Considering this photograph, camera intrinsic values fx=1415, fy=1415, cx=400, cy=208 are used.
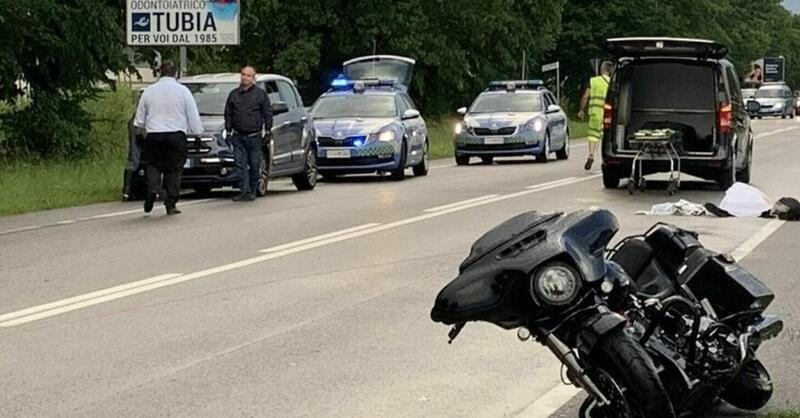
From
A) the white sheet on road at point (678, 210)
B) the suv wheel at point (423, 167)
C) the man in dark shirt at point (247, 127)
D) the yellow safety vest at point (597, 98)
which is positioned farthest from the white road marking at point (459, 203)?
the suv wheel at point (423, 167)

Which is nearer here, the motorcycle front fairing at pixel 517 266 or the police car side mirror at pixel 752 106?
the motorcycle front fairing at pixel 517 266

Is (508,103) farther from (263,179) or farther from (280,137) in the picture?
(263,179)

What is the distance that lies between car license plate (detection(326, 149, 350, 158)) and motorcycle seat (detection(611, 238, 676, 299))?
17005 millimetres

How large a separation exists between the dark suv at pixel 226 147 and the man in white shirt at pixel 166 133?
0.62m

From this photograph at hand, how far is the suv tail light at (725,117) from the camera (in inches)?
751

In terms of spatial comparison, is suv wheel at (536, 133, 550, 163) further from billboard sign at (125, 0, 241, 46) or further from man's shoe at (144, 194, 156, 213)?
man's shoe at (144, 194, 156, 213)

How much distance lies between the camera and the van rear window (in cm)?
2050

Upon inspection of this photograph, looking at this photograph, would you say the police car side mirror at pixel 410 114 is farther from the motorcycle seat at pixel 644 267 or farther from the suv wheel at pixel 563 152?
the motorcycle seat at pixel 644 267

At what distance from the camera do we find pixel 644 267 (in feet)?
20.2

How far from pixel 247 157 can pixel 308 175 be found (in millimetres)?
2472

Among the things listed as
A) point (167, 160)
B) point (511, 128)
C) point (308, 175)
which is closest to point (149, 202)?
point (167, 160)

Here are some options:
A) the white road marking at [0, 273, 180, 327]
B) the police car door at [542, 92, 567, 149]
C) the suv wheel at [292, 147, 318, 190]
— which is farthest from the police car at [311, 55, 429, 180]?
the white road marking at [0, 273, 180, 327]

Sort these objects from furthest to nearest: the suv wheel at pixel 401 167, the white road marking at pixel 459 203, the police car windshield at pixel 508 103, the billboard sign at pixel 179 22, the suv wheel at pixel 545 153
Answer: the police car windshield at pixel 508 103 < the suv wheel at pixel 545 153 < the billboard sign at pixel 179 22 < the suv wheel at pixel 401 167 < the white road marking at pixel 459 203

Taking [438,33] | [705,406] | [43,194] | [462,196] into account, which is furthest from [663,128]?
[438,33]
